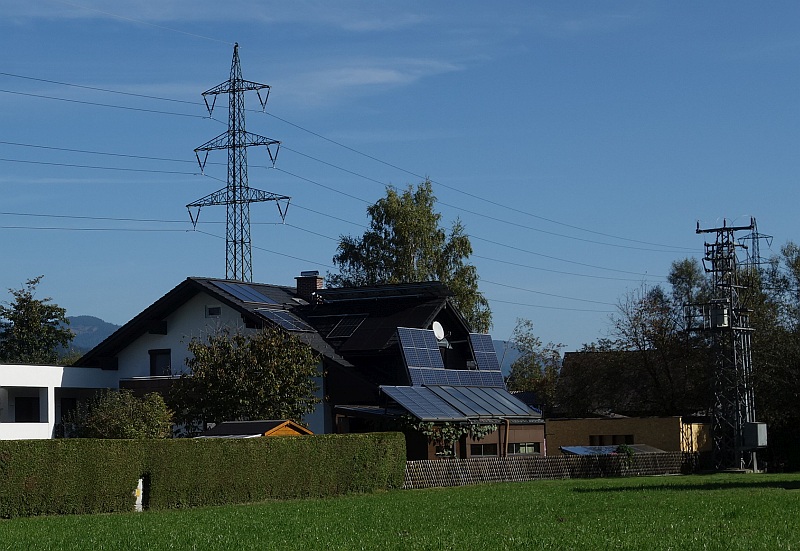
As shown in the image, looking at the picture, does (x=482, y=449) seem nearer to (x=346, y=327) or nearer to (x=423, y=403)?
(x=423, y=403)

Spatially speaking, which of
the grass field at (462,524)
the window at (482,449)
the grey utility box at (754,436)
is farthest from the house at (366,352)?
the grass field at (462,524)

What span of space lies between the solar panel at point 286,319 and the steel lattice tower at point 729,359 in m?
19.3

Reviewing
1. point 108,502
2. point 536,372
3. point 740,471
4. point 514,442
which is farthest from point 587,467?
point 536,372

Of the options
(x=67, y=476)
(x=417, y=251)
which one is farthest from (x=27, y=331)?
(x=67, y=476)

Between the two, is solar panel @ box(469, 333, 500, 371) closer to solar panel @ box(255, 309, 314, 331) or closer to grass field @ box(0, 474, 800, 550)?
solar panel @ box(255, 309, 314, 331)

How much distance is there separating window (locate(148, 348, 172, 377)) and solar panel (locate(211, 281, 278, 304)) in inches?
151

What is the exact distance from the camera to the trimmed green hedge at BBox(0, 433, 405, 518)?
97.2 ft

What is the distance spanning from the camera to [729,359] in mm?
57125

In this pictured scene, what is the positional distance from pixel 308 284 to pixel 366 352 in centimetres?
863

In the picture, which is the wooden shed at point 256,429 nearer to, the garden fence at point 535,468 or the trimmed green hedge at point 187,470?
the trimmed green hedge at point 187,470

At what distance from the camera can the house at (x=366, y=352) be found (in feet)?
159

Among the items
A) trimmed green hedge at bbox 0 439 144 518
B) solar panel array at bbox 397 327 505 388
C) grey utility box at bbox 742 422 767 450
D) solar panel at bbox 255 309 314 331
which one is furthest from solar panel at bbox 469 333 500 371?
trimmed green hedge at bbox 0 439 144 518

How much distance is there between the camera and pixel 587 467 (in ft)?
162

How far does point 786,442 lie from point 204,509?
36.1 m
